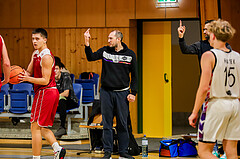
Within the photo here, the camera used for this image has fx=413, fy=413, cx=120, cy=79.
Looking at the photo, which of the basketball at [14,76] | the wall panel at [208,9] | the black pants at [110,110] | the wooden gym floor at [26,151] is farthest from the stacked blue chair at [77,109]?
the basketball at [14,76]

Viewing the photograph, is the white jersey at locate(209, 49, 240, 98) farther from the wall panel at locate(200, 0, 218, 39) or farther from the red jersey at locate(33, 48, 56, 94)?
the wall panel at locate(200, 0, 218, 39)

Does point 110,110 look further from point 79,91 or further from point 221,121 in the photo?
point 79,91

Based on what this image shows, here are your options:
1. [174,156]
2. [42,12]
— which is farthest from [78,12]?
[174,156]

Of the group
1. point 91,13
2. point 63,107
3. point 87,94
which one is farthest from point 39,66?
point 91,13

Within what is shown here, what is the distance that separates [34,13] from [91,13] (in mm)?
1601

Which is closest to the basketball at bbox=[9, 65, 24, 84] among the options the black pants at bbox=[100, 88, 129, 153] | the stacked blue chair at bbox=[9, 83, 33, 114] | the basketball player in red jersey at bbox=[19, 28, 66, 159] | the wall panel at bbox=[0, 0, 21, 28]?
the basketball player in red jersey at bbox=[19, 28, 66, 159]

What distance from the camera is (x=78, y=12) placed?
11031mm

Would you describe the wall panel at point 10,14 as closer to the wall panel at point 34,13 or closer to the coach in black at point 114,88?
the wall panel at point 34,13

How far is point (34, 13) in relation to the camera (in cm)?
1125

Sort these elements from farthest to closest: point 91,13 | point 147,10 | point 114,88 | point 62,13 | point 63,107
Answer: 1. point 62,13
2. point 91,13
3. point 147,10
4. point 63,107
5. point 114,88

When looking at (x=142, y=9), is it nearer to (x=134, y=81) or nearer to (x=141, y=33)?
(x=141, y=33)

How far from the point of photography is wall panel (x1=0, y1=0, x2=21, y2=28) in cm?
1127

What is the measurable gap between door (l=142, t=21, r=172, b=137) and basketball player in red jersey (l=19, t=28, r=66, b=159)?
17.8 feet

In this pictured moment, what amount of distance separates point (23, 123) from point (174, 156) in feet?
14.0
